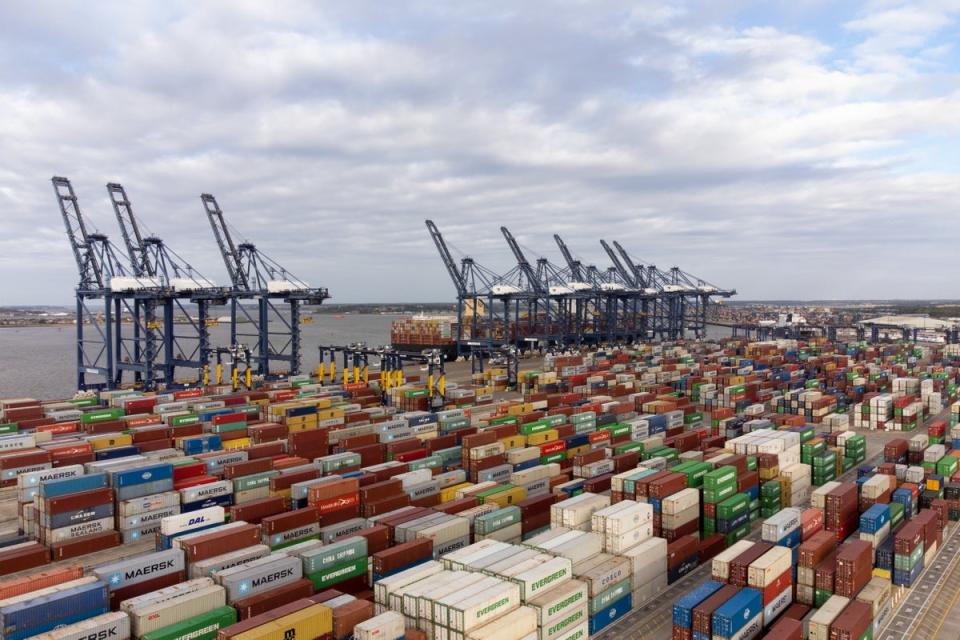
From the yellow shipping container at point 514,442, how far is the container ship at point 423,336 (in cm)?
6472

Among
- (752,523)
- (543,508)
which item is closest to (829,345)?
(752,523)

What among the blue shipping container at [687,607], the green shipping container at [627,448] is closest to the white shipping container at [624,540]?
the blue shipping container at [687,607]

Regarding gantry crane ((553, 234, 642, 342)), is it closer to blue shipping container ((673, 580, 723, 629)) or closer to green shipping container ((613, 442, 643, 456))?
green shipping container ((613, 442, 643, 456))

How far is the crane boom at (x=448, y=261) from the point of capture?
298ft

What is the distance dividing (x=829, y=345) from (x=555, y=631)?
101 metres

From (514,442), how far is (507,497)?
365 inches

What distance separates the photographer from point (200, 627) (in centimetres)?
1523

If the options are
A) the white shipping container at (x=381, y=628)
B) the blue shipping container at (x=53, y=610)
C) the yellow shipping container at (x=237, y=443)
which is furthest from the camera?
the yellow shipping container at (x=237, y=443)

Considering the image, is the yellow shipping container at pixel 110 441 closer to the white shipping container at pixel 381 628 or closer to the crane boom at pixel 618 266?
the white shipping container at pixel 381 628

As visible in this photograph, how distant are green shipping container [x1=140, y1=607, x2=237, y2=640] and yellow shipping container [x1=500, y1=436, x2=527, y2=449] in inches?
798

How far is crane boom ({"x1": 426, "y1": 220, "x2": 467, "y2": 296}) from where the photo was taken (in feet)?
298

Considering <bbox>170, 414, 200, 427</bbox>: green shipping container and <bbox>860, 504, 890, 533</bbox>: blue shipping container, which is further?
<bbox>170, 414, 200, 427</bbox>: green shipping container

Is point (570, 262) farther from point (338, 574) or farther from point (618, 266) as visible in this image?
point (338, 574)

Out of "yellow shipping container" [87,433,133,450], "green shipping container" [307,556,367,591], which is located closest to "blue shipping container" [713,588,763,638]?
"green shipping container" [307,556,367,591]
